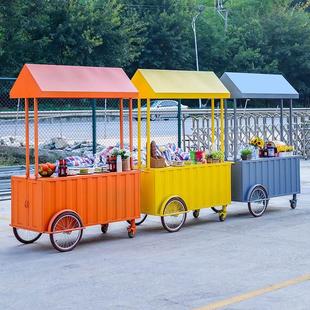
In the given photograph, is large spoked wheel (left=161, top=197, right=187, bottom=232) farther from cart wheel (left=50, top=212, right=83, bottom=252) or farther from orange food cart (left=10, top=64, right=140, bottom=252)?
cart wheel (left=50, top=212, right=83, bottom=252)

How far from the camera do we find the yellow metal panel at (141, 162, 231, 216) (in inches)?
410

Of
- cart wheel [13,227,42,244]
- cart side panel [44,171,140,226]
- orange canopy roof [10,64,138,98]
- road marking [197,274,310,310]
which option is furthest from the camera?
cart wheel [13,227,42,244]

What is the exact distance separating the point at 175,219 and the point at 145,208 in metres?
0.53

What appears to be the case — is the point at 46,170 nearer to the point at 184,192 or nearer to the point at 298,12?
the point at 184,192

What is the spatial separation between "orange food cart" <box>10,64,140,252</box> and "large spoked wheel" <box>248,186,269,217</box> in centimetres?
255

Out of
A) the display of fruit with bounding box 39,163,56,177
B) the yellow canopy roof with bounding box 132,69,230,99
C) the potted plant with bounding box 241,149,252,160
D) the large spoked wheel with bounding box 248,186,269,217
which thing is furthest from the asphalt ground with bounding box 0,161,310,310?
the yellow canopy roof with bounding box 132,69,230,99

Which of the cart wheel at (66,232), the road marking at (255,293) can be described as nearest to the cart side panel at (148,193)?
the cart wheel at (66,232)

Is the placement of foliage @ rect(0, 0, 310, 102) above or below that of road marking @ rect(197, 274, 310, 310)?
above

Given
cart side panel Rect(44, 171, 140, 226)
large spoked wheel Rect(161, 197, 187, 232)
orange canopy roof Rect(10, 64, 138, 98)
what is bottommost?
large spoked wheel Rect(161, 197, 187, 232)

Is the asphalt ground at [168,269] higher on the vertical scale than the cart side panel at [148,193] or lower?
lower

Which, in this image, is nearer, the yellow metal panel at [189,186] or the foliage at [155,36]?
the yellow metal panel at [189,186]

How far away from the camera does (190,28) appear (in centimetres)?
6078

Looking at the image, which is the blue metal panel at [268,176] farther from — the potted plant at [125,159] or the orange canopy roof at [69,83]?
the orange canopy roof at [69,83]

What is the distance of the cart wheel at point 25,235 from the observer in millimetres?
9711
